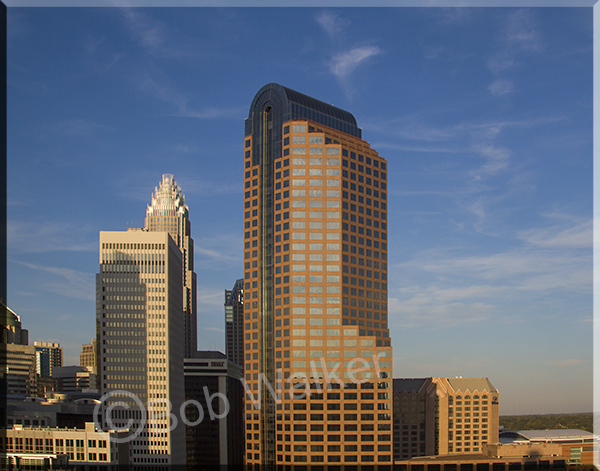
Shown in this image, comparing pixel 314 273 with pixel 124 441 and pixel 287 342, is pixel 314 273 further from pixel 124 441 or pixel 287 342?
pixel 124 441

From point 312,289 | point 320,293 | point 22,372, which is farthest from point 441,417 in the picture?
point 22,372

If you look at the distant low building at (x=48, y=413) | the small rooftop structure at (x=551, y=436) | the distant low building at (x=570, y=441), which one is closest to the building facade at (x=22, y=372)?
the distant low building at (x=48, y=413)

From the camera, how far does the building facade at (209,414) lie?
177m

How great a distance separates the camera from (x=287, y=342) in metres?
A: 98.4

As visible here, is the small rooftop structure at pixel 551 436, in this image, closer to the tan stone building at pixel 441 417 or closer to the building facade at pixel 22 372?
the tan stone building at pixel 441 417

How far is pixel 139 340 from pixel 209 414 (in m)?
60.6

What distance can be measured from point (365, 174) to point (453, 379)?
7360 cm

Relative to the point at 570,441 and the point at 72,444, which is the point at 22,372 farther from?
the point at 570,441

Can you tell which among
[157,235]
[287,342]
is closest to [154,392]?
[157,235]

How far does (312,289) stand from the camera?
9919cm

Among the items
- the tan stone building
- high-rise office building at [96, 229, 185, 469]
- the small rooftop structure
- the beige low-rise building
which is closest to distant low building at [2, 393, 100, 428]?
high-rise office building at [96, 229, 185, 469]

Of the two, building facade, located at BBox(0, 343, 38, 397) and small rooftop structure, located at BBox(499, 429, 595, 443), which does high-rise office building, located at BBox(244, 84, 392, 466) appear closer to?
small rooftop structure, located at BBox(499, 429, 595, 443)

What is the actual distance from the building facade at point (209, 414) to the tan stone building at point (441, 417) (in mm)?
52579

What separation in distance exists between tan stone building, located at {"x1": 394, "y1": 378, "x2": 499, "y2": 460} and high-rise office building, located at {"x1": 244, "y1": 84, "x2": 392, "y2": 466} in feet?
161
